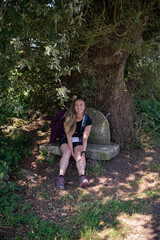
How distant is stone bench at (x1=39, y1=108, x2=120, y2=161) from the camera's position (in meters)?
4.57

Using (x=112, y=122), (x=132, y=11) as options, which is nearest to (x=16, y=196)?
(x=112, y=122)

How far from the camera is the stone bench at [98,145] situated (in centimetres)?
457

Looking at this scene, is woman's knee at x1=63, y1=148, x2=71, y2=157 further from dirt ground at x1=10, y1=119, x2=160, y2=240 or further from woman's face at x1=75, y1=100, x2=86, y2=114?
woman's face at x1=75, y1=100, x2=86, y2=114

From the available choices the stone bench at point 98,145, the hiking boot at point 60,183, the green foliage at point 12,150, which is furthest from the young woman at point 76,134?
the green foliage at point 12,150

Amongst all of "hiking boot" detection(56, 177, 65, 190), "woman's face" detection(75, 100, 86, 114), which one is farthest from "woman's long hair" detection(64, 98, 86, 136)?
"hiking boot" detection(56, 177, 65, 190)

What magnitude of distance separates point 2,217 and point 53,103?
368 cm

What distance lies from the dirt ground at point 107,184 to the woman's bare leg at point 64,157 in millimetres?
269

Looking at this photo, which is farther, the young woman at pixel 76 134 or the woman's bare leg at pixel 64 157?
the young woman at pixel 76 134

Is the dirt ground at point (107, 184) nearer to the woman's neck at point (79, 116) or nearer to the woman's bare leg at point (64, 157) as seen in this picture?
the woman's bare leg at point (64, 157)

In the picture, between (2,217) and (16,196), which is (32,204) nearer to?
(16,196)

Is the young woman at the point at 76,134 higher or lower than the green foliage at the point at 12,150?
higher

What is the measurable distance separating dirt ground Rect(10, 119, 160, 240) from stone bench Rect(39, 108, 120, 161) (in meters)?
0.24

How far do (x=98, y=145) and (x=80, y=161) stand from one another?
2.77 feet

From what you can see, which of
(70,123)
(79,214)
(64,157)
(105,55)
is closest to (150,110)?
(105,55)
